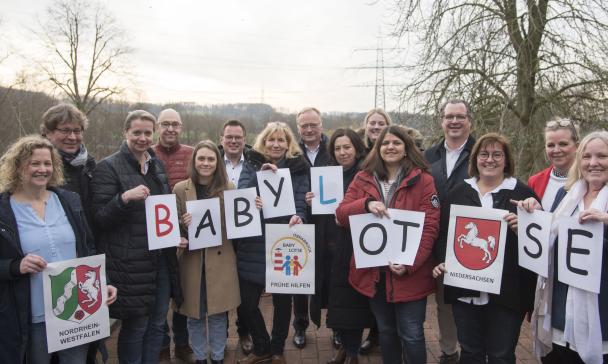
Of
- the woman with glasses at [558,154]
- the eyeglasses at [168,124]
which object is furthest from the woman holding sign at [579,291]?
the eyeglasses at [168,124]

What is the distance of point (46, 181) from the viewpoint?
9.35ft

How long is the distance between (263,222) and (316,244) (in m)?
0.56

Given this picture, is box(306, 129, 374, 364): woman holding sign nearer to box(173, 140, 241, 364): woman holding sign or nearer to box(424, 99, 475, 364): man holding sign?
box(424, 99, 475, 364): man holding sign

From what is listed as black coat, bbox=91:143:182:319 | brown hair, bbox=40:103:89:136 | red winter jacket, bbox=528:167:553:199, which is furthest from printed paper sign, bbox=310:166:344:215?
brown hair, bbox=40:103:89:136

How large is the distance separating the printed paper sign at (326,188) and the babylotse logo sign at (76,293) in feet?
Answer: 6.27

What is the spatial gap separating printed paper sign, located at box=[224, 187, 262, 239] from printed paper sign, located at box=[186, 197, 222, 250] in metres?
0.09

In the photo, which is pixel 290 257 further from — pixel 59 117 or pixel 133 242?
pixel 59 117

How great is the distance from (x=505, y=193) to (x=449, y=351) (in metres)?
1.87

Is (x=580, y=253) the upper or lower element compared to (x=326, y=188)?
lower

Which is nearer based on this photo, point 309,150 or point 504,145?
point 504,145

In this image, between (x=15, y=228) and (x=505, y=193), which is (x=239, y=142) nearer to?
(x=15, y=228)

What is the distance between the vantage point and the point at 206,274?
385 centimetres

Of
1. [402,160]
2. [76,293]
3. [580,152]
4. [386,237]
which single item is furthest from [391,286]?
[76,293]

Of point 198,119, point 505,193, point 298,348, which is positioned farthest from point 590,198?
point 198,119
